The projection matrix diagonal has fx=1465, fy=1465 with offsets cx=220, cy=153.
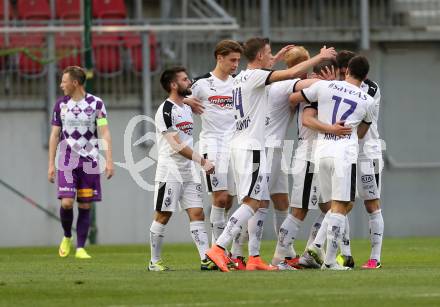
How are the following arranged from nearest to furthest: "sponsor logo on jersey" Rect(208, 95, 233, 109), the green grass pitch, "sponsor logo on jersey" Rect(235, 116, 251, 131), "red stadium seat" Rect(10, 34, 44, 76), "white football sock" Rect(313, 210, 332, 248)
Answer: the green grass pitch < "sponsor logo on jersey" Rect(235, 116, 251, 131) < "white football sock" Rect(313, 210, 332, 248) < "sponsor logo on jersey" Rect(208, 95, 233, 109) < "red stadium seat" Rect(10, 34, 44, 76)

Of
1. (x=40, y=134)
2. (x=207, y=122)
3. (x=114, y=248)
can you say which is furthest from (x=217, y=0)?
(x=207, y=122)

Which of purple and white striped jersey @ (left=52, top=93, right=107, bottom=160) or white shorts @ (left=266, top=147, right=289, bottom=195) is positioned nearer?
white shorts @ (left=266, top=147, right=289, bottom=195)

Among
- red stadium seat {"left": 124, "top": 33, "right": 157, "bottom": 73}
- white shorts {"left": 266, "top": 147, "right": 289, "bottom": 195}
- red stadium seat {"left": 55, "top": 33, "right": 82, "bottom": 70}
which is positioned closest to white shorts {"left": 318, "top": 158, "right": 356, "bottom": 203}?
white shorts {"left": 266, "top": 147, "right": 289, "bottom": 195}

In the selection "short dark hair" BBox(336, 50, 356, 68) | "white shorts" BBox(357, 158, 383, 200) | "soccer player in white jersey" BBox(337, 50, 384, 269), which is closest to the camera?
"short dark hair" BBox(336, 50, 356, 68)

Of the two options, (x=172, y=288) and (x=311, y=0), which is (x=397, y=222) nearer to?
(x=311, y=0)

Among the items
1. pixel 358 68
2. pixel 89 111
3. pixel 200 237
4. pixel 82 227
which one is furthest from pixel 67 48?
pixel 358 68

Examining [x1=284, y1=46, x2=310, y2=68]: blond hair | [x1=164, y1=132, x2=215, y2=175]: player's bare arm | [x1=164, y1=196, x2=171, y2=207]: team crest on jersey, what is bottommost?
[x1=164, y1=196, x2=171, y2=207]: team crest on jersey

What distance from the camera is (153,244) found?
14133mm

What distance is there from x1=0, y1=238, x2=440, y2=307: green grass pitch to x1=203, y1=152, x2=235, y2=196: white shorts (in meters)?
0.92

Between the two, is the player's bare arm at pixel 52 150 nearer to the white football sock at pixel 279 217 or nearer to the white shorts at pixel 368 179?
the white football sock at pixel 279 217

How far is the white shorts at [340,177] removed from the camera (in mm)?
13594

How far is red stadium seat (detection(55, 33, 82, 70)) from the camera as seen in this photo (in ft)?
78.7

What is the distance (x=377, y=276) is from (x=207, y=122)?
3757 millimetres

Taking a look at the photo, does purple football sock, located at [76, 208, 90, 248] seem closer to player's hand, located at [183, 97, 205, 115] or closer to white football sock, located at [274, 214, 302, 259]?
player's hand, located at [183, 97, 205, 115]
